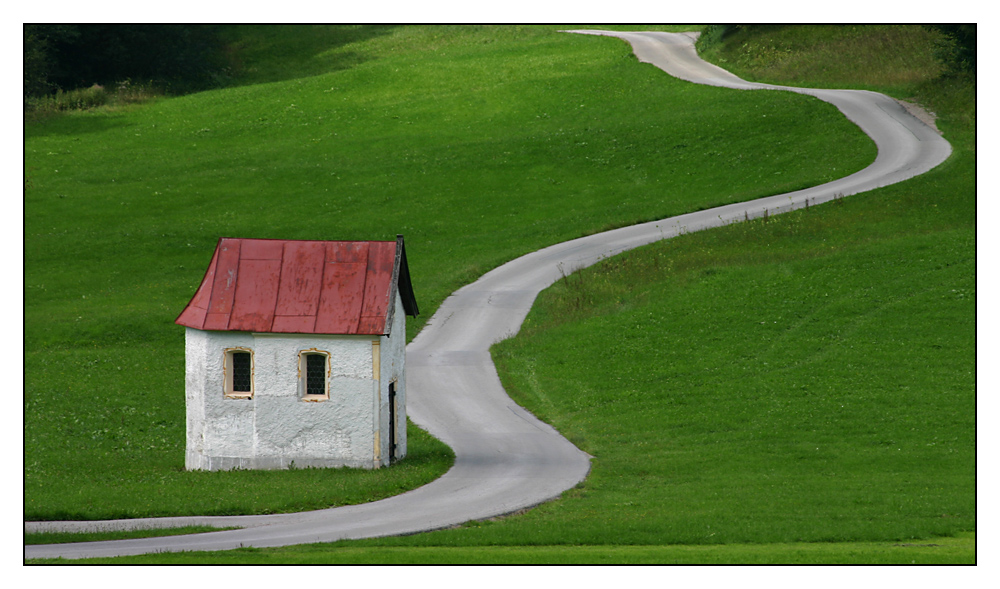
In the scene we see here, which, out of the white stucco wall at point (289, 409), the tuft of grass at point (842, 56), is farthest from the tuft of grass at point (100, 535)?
the tuft of grass at point (842, 56)

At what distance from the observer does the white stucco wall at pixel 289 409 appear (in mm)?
29953

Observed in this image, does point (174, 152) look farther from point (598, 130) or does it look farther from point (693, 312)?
point (693, 312)

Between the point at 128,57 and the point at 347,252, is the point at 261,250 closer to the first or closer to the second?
the point at 347,252

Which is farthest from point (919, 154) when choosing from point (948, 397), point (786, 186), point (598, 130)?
point (948, 397)

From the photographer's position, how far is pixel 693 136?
230 ft

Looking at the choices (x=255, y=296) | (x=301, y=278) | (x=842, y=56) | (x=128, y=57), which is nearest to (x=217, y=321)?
(x=255, y=296)

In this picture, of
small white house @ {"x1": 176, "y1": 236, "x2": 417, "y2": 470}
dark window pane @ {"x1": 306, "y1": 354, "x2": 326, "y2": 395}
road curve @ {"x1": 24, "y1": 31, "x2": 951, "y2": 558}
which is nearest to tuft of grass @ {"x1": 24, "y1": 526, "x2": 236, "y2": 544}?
road curve @ {"x1": 24, "y1": 31, "x2": 951, "y2": 558}

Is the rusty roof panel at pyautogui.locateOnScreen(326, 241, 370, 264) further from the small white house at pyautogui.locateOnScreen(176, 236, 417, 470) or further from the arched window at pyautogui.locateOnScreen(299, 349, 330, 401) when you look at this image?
the arched window at pyautogui.locateOnScreen(299, 349, 330, 401)

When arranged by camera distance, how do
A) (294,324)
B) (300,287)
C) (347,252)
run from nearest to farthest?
(294,324), (300,287), (347,252)

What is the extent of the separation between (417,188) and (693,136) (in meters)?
19.1

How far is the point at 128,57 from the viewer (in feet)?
269

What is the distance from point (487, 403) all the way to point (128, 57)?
188 ft

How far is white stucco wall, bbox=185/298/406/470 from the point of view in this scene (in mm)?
29953

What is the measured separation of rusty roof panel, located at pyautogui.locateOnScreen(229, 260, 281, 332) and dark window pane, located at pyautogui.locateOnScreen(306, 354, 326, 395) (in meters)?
1.64
